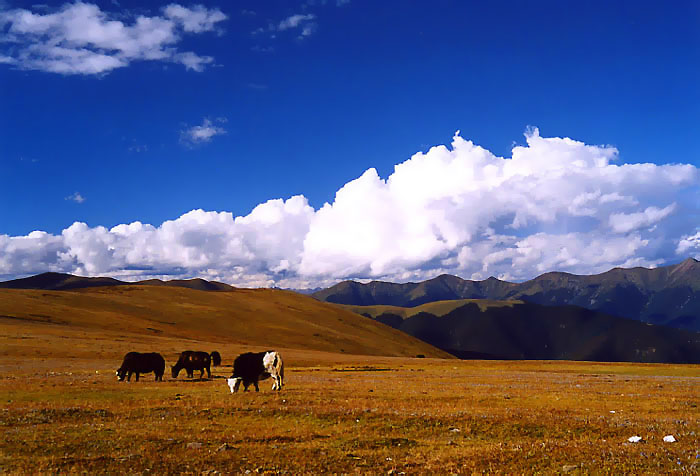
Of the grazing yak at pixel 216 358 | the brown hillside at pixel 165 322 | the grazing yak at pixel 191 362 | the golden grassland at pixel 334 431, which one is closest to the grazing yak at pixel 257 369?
the golden grassland at pixel 334 431

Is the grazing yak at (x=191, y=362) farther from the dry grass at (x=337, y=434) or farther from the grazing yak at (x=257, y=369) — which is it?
the dry grass at (x=337, y=434)

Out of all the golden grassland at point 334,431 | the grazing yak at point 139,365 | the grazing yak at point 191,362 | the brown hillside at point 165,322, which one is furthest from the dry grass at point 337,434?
the brown hillside at point 165,322

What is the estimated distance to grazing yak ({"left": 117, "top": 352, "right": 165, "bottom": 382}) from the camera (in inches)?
1550

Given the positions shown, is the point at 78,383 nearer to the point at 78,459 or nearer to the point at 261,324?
the point at 78,459

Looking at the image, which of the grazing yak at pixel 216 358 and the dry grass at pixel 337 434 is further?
the grazing yak at pixel 216 358

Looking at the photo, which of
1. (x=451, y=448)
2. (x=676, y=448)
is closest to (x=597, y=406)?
(x=676, y=448)

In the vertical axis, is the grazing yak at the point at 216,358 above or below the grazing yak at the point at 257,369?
below

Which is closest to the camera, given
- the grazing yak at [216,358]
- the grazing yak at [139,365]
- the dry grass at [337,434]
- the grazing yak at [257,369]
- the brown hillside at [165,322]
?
the dry grass at [337,434]

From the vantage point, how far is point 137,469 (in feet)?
43.1

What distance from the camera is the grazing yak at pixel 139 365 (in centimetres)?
3938

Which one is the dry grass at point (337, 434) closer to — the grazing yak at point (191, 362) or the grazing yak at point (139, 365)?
the grazing yak at point (139, 365)

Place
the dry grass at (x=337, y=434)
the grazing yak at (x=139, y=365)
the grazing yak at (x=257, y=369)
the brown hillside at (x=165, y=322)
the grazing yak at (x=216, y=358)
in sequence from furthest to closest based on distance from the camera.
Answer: the brown hillside at (x=165, y=322) < the grazing yak at (x=216, y=358) < the grazing yak at (x=139, y=365) < the grazing yak at (x=257, y=369) < the dry grass at (x=337, y=434)

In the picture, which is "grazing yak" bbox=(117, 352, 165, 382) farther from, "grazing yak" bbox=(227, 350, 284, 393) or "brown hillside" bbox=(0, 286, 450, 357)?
"brown hillside" bbox=(0, 286, 450, 357)

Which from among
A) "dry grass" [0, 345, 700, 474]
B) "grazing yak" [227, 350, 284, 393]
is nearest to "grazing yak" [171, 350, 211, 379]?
"grazing yak" [227, 350, 284, 393]
